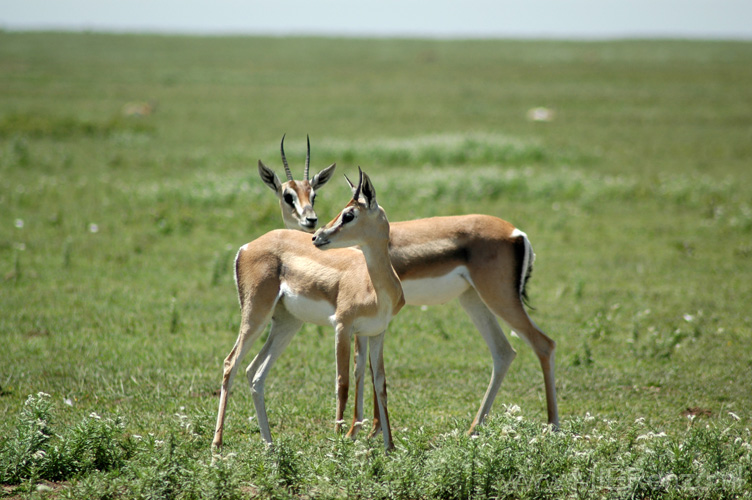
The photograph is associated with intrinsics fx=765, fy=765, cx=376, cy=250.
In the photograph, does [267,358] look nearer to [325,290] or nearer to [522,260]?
[325,290]

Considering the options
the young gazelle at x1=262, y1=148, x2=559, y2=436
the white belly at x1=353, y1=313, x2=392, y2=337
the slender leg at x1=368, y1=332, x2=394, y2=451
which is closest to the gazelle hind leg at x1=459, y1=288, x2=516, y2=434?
the young gazelle at x1=262, y1=148, x2=559, y2=436

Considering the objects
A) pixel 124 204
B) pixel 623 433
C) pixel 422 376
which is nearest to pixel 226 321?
pixel 422 376

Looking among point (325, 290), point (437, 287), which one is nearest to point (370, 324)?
point (325, 290)

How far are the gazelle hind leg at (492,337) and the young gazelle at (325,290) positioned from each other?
117cm

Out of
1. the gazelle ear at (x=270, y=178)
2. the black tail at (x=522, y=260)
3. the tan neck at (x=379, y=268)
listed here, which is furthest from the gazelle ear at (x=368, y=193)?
the gazelle ear at (x=270, y=178)

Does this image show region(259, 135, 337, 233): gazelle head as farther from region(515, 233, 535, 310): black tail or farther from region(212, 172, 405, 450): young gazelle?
region(515, 233, 535, 310): black tail

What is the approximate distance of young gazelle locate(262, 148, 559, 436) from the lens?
6.18 metres

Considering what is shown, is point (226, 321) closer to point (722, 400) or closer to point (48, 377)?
point (48, 377)

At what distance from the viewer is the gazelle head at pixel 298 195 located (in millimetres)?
6293

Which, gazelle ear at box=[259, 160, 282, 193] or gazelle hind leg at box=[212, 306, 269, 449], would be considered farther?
gazelle ear at box=[259, 160, 282, 193]

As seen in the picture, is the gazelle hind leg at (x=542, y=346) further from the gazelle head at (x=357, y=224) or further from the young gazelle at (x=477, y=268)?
the gazelle head at (x=357, y=224)

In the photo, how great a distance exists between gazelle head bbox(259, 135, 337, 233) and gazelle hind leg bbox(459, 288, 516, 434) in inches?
59.3

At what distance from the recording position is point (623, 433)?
6062 mm

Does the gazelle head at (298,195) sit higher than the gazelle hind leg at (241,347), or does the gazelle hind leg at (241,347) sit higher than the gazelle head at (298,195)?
the gazelle head at (298,195)
